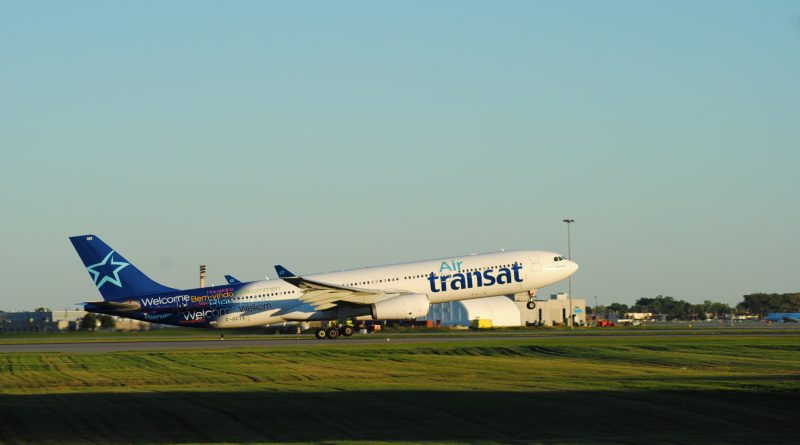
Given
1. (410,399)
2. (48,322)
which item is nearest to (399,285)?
(410,399)

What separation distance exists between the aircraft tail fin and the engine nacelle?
15.6 m

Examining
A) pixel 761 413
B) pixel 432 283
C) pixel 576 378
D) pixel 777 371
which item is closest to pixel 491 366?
pixel 576 378

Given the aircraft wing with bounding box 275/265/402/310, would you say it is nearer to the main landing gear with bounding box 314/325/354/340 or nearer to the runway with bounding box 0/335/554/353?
the main landing gear with bounding box 314/325/354/340

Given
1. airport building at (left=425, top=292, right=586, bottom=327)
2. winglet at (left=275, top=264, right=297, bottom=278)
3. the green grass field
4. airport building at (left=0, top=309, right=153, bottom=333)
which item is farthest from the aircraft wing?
airport building at (left=425, top=292, right=586, bottom=327)

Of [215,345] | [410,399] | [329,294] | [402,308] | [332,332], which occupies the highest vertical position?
[329,294]

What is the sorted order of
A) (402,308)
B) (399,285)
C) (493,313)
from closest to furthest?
(402,308)
(399,285)
(493,313)

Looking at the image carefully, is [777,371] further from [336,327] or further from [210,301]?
[210,301]

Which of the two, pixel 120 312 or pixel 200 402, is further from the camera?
pixel 120 312

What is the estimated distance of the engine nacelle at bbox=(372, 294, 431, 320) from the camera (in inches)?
2717

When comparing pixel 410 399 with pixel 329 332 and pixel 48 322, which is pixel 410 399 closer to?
pixel 329 332

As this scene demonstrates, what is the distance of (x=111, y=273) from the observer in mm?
72312

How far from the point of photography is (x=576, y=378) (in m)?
34.5

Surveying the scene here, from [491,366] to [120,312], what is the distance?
3805 centimetres

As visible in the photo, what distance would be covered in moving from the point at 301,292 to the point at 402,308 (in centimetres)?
728
